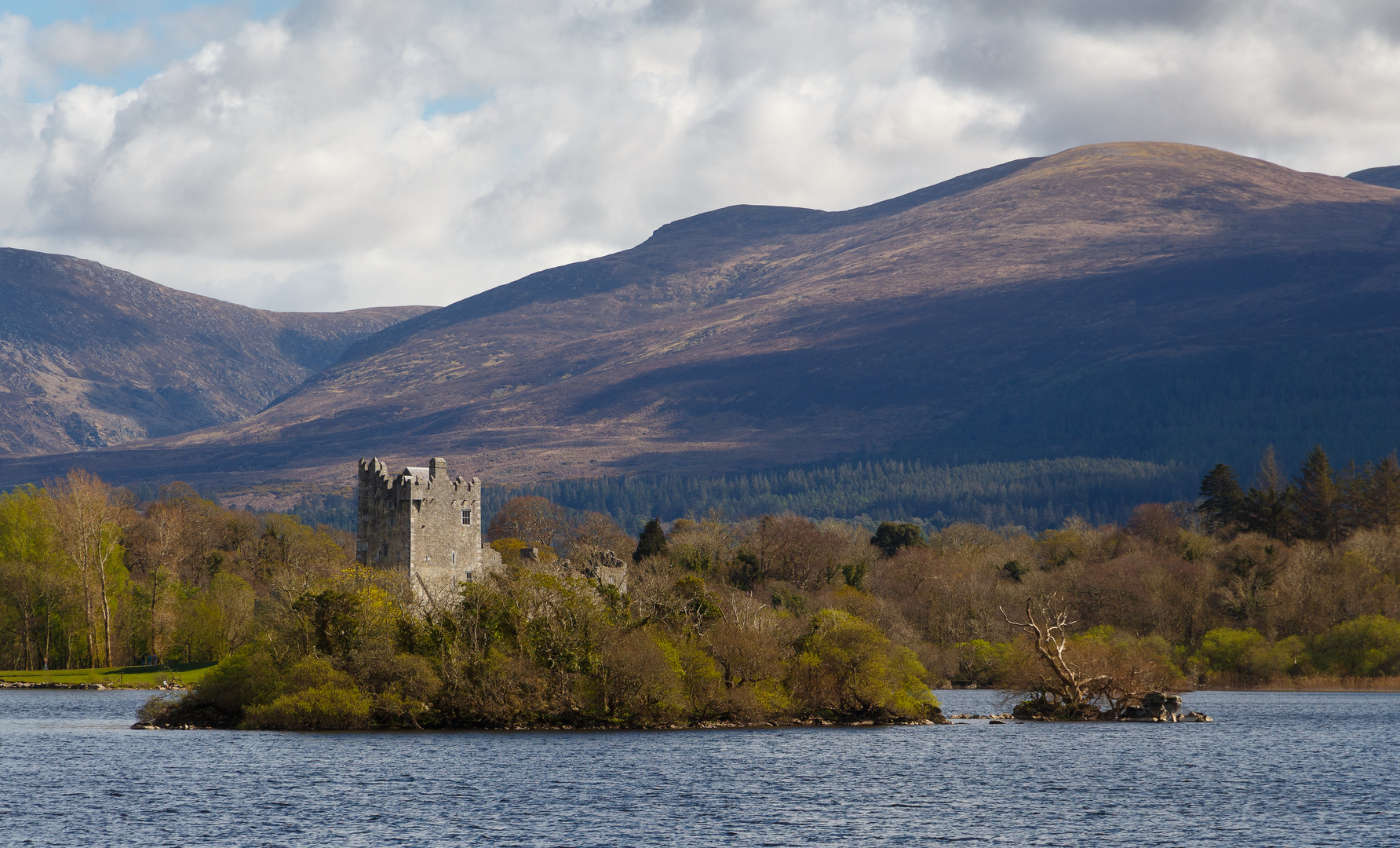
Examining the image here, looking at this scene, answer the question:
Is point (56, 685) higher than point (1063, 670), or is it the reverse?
point (1063, 670)

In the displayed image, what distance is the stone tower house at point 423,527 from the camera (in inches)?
3125

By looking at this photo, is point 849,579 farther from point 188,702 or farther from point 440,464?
point 188,702

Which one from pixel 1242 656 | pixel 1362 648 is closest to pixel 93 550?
pixel 1242 656

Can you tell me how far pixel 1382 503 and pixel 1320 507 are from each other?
6.27 meters

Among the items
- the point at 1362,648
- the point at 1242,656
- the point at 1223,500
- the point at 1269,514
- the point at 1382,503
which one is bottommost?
the point at 1242,656

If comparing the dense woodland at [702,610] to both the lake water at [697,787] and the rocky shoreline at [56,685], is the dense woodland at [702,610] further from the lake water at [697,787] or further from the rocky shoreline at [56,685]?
the rocky shoreline at [56,685]

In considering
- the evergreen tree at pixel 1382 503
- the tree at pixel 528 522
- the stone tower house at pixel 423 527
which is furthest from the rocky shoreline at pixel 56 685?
the evergreen tree at pixel 1382 503

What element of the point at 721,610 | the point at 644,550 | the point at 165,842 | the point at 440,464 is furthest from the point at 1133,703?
the point at 165,842

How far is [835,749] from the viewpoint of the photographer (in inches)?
2744

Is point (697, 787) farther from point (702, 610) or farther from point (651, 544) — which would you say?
point (651, 544)

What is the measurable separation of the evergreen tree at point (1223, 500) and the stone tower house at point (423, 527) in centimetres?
8431

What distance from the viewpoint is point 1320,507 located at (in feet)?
465

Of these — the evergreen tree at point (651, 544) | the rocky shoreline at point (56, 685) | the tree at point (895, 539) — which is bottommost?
the rocky shoreline at point (56, 685)

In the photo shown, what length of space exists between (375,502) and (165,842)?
38.4 metres
